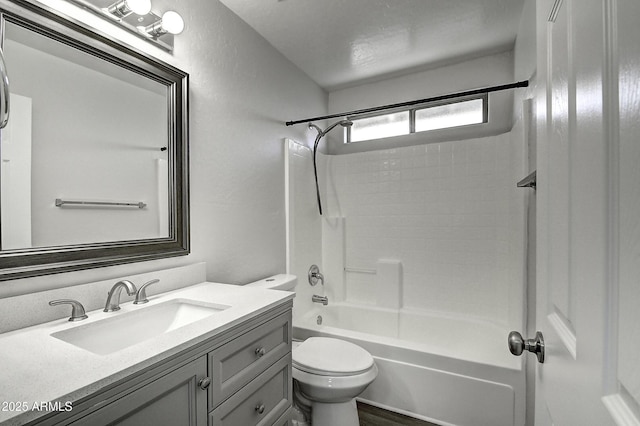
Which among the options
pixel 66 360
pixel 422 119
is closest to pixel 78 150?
pixel 66 360

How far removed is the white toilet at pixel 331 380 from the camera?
153 centimetres

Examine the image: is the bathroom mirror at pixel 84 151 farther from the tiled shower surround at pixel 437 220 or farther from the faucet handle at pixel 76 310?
the tiled shower surround at pixel 437 220

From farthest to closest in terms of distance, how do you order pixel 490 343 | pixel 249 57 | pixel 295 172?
pixel 295 172 → pixel 490 343 → pixel 249 57

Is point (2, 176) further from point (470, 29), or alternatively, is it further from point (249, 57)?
point (470, 29)

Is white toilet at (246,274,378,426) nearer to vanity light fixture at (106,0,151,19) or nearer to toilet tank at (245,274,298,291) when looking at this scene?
toilet tank at (245,274,298,291)

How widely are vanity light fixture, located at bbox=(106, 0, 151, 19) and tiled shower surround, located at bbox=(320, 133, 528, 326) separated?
6.15ft

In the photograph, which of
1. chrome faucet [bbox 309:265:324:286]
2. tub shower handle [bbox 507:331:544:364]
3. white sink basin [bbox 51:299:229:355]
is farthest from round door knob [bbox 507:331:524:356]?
chrome faucet [bbox 309:265:324:286]

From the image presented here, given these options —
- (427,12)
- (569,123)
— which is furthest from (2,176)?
(427,12)

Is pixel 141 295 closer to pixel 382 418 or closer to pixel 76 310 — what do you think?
pixel 76 310

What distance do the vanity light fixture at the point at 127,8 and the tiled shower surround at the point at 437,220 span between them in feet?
6.15

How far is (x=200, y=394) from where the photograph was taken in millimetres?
870

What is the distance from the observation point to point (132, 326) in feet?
3.64

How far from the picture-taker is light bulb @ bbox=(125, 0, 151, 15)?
1.23 meters

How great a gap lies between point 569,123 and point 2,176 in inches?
58.8
